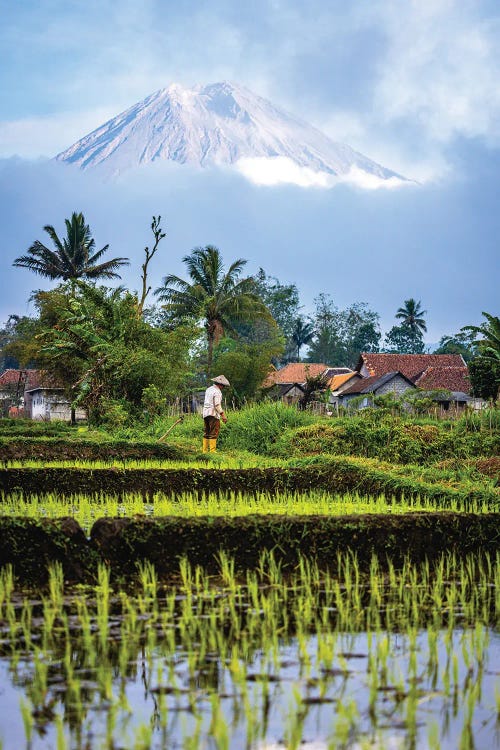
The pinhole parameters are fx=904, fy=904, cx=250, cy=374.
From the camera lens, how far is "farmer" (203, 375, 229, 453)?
16422mm

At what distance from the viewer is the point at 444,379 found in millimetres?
48750

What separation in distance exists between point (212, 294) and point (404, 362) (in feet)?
54.5

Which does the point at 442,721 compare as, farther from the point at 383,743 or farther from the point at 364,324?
the point at 364,324

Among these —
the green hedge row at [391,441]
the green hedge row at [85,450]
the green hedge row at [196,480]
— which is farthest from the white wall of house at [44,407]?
the green hedge row at [196,480]

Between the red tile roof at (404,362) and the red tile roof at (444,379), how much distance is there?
3116 mm

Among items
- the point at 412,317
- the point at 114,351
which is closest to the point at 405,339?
the point at 412,317

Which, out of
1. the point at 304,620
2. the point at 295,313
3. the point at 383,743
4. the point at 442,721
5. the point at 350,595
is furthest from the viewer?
the point at 295,313

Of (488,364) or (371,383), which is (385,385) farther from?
(488,364)

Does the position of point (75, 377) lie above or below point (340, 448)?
above

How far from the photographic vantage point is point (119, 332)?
24.4 m

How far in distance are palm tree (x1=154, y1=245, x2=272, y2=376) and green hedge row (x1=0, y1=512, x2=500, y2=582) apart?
35104mm

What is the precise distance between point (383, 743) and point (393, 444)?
12.5 meters

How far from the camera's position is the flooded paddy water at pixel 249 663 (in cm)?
308

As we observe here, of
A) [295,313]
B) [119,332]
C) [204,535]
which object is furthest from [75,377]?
[295,313]
